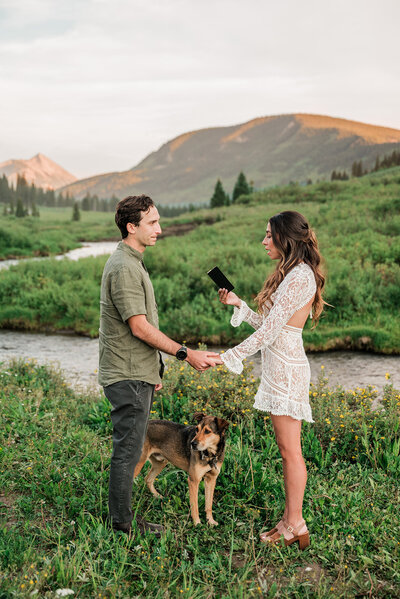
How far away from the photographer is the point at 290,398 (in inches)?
166

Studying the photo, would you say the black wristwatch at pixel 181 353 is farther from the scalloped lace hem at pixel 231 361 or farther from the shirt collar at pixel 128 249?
the shirt collar at pixel 128 249

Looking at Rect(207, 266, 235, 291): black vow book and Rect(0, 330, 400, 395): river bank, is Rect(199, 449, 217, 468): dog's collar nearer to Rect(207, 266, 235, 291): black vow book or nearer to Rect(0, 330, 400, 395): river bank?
Rect(207, 266, 235, 291): black vow book

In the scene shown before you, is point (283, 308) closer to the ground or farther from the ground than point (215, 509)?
farther from the ground

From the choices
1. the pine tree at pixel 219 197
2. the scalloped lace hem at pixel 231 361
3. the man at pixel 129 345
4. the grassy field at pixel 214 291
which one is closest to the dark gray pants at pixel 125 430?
the man at pixel 129 345

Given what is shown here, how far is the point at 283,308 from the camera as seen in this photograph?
4.11 metres

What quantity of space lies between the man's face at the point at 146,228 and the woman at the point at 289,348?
104cm

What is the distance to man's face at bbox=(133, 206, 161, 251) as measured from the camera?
418cm

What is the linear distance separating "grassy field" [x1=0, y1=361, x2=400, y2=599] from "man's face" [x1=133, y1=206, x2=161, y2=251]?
2.54m

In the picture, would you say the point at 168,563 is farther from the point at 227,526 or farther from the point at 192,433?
the point at 192,433

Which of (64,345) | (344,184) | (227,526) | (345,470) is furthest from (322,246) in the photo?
(344,184)

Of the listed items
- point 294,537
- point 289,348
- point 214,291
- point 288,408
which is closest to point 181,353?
point 289,348

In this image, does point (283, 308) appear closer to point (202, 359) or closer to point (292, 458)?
point (202, 359)

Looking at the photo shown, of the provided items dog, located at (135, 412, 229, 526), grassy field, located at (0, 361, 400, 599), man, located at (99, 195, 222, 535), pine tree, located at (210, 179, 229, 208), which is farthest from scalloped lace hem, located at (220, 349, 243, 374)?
pine tree, located at (210, 179, 229, 208)

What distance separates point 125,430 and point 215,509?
5.40ft
